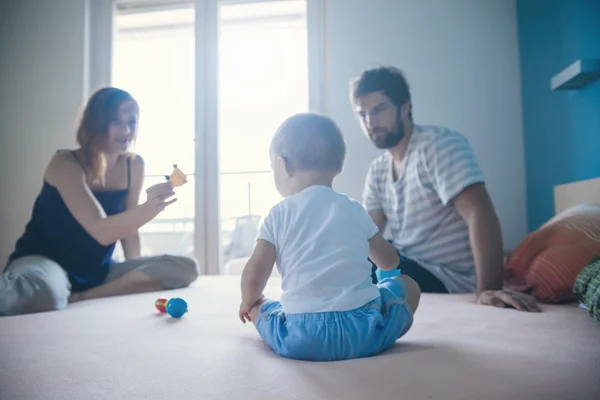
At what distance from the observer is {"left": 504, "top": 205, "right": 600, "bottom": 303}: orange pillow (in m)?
1.25

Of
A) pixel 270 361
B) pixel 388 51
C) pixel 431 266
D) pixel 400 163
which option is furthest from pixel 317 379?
pixel 388 51

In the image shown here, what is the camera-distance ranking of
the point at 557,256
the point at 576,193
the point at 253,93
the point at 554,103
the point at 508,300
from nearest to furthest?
1. the point at 508,300
2. the point at 557,256
3. the point at 576,193
4. the point at 554,103
5. the point at 253,93

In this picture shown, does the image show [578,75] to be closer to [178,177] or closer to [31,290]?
[178,177]

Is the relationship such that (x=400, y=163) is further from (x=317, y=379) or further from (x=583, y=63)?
(x=317, y=379)

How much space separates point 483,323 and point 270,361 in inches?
19.5

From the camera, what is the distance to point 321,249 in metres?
0.77

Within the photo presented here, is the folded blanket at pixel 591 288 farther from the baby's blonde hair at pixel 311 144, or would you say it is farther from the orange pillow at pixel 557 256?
the baby's blonde hair at pixel 311 144

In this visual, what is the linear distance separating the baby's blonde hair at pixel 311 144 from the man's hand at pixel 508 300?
2.07 feet

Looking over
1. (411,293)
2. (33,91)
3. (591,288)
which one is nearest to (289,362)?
(411,293)

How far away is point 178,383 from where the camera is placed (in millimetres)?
660

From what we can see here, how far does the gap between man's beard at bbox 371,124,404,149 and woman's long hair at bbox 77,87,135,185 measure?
3.02 ft

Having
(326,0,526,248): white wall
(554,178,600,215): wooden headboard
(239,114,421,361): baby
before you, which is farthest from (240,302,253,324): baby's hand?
(326,0,526,248): white wall

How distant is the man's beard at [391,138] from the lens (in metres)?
1.66

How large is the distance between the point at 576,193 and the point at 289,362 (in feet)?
4.90
